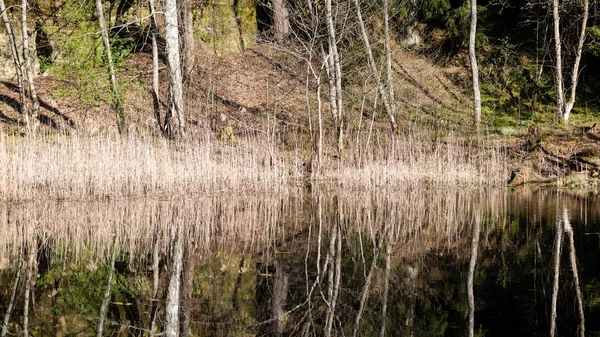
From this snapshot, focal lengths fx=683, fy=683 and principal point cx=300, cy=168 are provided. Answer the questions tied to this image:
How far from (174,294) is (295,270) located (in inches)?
54.1

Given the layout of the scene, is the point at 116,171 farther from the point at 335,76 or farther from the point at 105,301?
the point at 335,76

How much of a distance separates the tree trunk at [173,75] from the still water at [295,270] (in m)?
5.00

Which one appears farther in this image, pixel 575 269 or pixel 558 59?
pixel 558 59

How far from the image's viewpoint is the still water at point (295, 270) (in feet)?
16.0

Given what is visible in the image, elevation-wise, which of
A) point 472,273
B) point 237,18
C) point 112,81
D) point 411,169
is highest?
point 237,18

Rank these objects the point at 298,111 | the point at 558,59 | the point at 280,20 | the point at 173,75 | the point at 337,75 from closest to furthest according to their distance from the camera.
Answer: the point at 173,75 < the point at 337,75 < the point at 558,59 < the point at 298,111 < the point at 280,20

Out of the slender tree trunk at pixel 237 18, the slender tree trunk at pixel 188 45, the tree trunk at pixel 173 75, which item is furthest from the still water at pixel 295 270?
the slender tree trunk at pixel 237 18

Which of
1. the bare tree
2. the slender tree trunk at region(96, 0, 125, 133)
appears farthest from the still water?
the slender tree trunk at region(96, 0, 125, 133)

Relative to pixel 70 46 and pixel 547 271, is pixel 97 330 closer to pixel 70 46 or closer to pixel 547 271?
pixel 547 271

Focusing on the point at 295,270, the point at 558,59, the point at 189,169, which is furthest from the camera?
the point at 558,59

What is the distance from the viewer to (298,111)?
18812 millimetres

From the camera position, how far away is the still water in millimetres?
4863

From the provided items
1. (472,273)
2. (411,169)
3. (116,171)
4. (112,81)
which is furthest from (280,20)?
(472,273)

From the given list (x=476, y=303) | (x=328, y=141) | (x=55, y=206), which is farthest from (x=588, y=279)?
(x=328, y=141)
